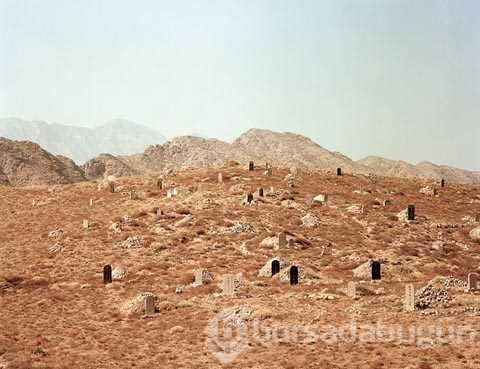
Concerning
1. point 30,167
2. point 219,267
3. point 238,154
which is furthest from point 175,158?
point 219,267

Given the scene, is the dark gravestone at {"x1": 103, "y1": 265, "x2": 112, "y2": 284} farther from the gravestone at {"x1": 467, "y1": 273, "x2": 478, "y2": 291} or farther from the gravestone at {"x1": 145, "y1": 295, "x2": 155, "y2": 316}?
the gravestone at {"x1": 467, "y1": 273, "x2": 478, "y2": 291}

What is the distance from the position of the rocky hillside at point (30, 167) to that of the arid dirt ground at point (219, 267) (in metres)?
71.8

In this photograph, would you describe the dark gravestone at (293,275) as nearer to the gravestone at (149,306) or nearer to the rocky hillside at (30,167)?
the gravestone at (149,306)

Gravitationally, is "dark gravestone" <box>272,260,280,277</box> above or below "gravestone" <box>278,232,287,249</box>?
Answer: below

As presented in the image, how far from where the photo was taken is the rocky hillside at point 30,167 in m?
132

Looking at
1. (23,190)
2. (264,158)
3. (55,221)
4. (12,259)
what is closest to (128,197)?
(55,221)

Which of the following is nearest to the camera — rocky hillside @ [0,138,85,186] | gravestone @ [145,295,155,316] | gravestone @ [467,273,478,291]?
gravestone @ [145,295,155,316]

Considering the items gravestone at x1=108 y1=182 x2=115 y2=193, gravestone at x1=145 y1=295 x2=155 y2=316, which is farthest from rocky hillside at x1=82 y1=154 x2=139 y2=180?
gravestone at x1=145 y1=295 x2=155 y2=316

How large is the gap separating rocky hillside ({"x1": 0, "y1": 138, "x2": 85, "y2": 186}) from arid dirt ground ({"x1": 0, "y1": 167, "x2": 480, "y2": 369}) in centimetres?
7183

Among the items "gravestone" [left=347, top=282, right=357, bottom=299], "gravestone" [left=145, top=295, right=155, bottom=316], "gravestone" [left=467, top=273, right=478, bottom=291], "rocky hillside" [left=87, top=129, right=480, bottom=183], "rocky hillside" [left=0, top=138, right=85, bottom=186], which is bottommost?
"gravestone" [left=145, top=295, right=155, bottom=316]

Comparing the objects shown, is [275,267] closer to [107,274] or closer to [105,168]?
[107,274]

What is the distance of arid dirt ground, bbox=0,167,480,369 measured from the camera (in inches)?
861

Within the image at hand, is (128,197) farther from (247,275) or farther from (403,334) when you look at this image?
(403,334)

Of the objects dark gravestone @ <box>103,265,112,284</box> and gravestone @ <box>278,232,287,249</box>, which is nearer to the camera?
dark gravestone @ <box>103,265,112,284</box>
